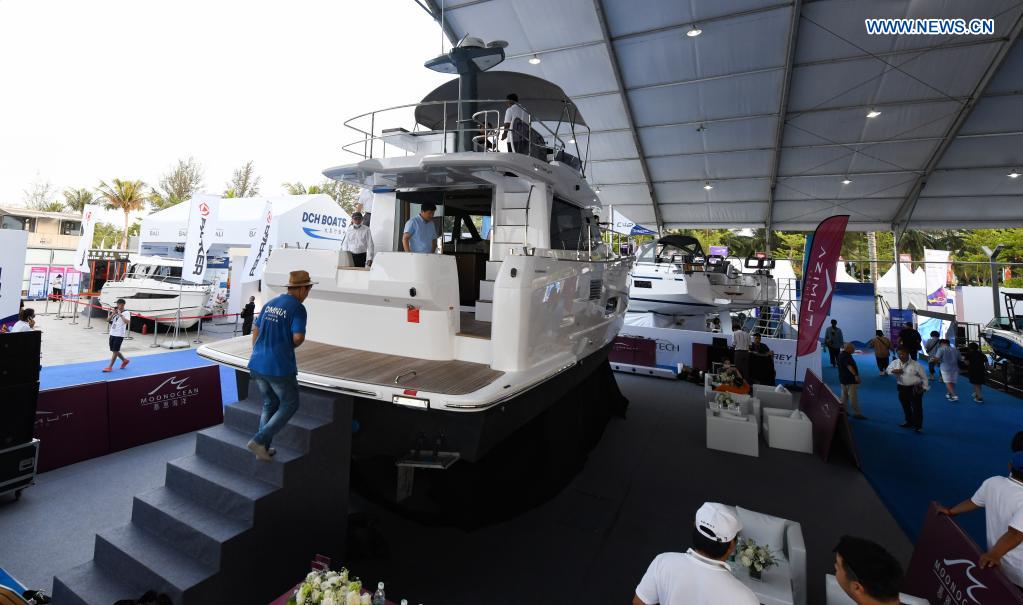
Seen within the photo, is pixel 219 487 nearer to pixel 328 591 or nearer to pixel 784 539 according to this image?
pixel 328 591

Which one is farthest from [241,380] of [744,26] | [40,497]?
[744,26]

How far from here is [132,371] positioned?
361 inches

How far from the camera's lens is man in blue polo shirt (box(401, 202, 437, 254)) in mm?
4504

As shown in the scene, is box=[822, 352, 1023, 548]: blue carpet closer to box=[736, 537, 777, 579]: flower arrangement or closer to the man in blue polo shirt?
box=[736, 537, 777, 579]: flower arrangement

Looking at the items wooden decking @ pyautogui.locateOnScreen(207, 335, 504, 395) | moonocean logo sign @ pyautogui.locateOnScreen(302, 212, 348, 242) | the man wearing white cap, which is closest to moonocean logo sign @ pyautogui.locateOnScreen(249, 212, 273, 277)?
moonocean logo sign @ pyautogui.locateOnScreen(302, 212, 348, 242)

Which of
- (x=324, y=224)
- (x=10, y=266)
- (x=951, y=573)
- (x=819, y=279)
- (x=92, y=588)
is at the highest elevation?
(x=324, y=224)

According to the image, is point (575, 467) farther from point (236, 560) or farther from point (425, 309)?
point (236, 560)

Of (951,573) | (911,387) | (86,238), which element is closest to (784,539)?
(951,573)

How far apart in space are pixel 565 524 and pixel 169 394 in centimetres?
564

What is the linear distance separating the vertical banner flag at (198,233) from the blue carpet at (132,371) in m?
2.58

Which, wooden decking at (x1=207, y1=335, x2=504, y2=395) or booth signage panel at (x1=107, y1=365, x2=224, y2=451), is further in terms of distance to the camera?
booth signage panel at (x1=107, y1=365, x2=224, y2=451)

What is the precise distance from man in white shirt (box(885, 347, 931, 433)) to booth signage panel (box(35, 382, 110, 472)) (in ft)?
38.6

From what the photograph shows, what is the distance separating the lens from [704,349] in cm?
1110

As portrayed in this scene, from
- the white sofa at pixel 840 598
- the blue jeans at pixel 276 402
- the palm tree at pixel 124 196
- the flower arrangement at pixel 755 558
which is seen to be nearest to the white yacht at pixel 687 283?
the flower arrangement at pixel 755 558
